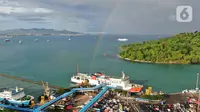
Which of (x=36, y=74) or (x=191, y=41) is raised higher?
(x=191, y=41)

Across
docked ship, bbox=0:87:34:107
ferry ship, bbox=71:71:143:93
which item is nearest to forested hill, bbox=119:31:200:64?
ferry ship, bbox=71:71:143:93

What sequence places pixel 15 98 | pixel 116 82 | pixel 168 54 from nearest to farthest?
pixel 15 98 → pixel 116 82 → pixel 168 54

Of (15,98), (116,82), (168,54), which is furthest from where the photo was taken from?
(168,54)

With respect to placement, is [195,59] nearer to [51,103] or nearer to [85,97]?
[85,97]

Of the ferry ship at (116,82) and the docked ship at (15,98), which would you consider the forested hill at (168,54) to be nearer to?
the ferry ship at (116,82)

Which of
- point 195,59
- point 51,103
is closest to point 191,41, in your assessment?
point 195,59

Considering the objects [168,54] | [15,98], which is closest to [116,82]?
[15,98]

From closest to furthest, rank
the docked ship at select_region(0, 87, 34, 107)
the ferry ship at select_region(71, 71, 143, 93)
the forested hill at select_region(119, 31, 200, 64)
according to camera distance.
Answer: the docked ship at select_region(0, 87, 34, 107) < the ferry ship at select_region(71, 71, 143, 93) < the forested hill at select_region(119, 31, 200, 64)

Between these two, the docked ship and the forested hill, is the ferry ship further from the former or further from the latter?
the forested hill

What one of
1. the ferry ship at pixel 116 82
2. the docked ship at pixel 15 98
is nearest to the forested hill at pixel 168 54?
the ferry ship at pixel 116 82

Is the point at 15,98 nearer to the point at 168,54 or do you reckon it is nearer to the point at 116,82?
the point at 116,82

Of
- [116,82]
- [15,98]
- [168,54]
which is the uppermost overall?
[168,54]
